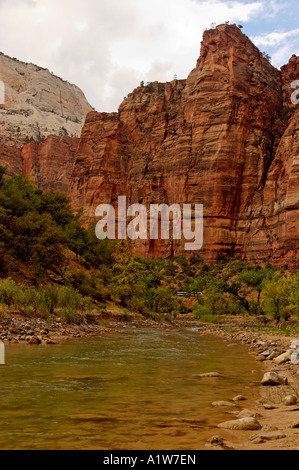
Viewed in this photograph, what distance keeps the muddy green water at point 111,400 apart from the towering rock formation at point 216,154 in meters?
66.8

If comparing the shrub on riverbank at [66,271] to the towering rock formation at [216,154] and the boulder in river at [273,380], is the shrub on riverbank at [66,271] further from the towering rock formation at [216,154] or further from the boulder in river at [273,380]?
the towering rock formation at [216,154]

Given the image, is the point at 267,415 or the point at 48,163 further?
the point at 48,163

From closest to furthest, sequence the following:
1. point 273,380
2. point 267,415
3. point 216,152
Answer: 1. point 267,415
2. point 273,380
3. point 216,152

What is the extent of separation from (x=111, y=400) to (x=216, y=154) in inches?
3420

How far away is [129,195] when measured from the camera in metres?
107

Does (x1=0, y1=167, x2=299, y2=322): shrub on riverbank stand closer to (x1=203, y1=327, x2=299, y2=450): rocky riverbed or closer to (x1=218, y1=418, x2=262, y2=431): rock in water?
(x1=203, y1=327, x2=299, y2=450): rocky riverbed

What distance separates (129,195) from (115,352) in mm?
94290

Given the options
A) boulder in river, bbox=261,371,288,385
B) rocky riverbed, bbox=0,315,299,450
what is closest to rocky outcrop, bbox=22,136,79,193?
rocky riverbed, bbox=0,315,299,450

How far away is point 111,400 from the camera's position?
21.4 feet

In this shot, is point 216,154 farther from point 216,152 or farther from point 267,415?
point 267,415

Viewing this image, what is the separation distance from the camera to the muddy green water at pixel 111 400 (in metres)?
4.50

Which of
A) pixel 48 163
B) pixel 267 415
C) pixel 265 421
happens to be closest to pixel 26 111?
pixel 48 163
